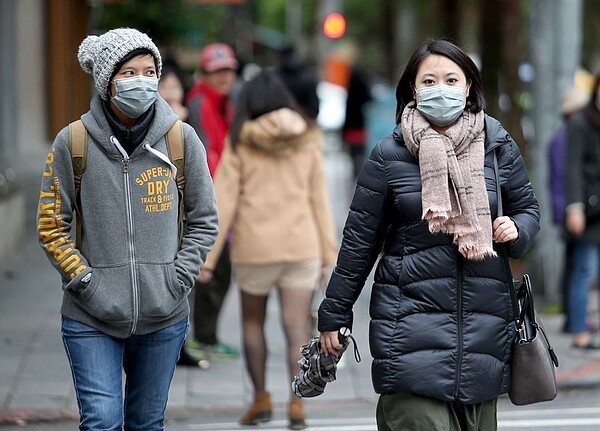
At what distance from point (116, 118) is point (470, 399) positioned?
161 cm

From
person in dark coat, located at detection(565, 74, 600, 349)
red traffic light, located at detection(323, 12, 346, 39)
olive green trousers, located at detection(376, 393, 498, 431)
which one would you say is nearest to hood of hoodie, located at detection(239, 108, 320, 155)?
olive green trousers, located at detection(376, 393, 498, 431)

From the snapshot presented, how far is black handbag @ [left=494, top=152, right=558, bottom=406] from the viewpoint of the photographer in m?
4.26

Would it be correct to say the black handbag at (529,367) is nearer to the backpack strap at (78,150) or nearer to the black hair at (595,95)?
the backpack strap at (78,150)

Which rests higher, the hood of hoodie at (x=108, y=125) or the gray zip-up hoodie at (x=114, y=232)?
the hood of hoodie at (x=108, y=125)

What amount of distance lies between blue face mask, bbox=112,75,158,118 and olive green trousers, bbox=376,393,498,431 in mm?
1339

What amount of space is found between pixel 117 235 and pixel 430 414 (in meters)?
1.25

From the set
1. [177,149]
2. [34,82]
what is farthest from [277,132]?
[34,82]

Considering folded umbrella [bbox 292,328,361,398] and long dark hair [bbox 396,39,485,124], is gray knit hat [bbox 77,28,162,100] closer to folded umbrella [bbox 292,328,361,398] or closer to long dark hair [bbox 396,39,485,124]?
long dark hair [bbox 396,39,485,124]

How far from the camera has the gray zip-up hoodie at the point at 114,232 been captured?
4.31 metres

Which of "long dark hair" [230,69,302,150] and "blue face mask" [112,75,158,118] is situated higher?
"blue face mask" [112,75,158,118]

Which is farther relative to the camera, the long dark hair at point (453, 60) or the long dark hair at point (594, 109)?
the long dark hair at point (594, 109)

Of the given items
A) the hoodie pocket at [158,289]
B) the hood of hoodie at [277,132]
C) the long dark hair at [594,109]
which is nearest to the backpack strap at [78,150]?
the hoodie pocket at [158,289]

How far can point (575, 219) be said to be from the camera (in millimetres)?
8352

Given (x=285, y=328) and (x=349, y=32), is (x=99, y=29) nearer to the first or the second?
(x=285, y=328)
